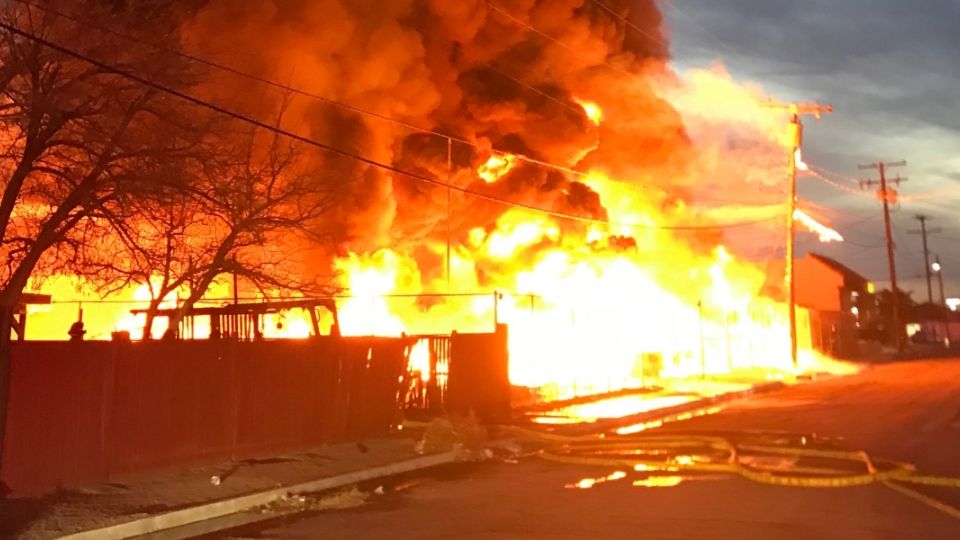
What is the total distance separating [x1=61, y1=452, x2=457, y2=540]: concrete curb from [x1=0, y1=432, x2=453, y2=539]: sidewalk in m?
0.05

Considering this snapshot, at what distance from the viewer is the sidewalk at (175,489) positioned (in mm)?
8688

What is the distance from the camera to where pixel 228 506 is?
9.70 metres

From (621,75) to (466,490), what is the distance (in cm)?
3153

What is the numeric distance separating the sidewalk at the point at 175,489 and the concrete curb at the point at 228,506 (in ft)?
0.15

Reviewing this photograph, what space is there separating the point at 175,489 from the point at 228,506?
0.99 metres

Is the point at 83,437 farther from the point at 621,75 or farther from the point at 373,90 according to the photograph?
the point at 621,75

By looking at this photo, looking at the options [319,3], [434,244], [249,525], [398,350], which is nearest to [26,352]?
[249,525]

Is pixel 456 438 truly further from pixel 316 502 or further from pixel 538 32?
pixel 538 32

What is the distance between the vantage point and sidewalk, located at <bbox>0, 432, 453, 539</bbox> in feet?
28.5

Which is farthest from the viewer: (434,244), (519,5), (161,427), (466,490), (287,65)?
(434,244)

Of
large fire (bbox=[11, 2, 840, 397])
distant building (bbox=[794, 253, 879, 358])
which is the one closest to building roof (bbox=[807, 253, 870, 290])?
distant building (bbox=[794, 253, 879, 358])

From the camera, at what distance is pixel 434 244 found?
36625 mm

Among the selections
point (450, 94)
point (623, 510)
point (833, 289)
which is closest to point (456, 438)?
point (623, 510)

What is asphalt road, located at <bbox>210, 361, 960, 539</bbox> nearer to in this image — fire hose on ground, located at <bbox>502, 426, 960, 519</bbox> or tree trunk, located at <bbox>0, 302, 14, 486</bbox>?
fire hose on ground, located at <bbox>502, 426, 960, 519</bbox>
